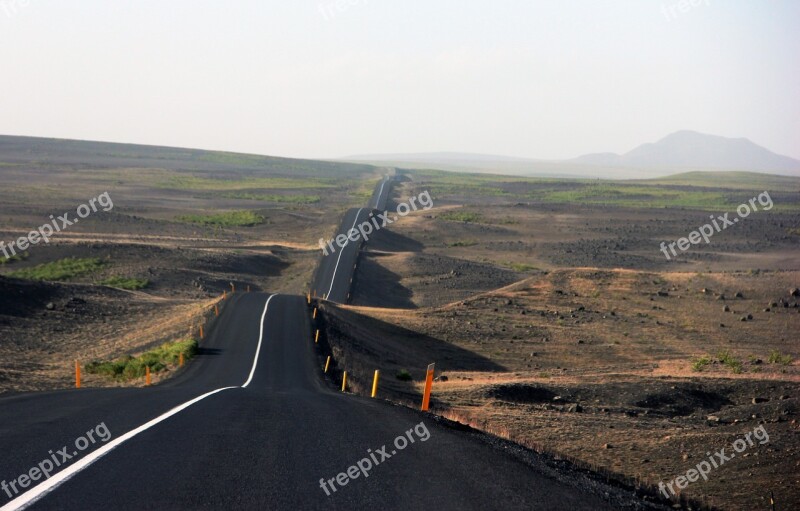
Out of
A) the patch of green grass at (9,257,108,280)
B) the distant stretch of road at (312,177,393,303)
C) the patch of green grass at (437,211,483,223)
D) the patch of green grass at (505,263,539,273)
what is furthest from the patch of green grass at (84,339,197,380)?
the patch of green grass at (437,211,483,223)

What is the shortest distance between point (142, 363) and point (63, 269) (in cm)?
3650

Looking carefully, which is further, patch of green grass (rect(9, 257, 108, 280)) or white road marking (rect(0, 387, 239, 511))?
patch of green grass (rect(9, 257, 108, 280))

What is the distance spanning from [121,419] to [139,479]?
3.90 m

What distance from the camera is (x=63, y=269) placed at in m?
60.5

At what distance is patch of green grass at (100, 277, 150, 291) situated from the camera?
55.7 meters

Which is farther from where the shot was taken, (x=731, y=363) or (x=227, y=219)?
(x=227, y=219)

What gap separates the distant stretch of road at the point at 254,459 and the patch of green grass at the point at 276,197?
128232mm

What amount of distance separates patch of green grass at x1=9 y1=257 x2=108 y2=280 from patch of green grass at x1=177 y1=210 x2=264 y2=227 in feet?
119

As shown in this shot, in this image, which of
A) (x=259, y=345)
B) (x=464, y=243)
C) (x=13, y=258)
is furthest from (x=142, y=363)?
(x=464, y=243)

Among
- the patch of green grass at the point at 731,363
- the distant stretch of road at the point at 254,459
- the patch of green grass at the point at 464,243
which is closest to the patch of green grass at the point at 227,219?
the patch of green grass at the point at 464,243

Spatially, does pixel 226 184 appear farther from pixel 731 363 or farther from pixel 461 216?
pixel 731 363

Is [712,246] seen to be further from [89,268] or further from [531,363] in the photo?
[89,268]

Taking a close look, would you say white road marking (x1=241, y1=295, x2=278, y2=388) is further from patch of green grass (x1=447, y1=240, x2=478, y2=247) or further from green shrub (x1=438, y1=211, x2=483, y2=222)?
green shrub (x1=438, y1=211, x2=483, y2=222)

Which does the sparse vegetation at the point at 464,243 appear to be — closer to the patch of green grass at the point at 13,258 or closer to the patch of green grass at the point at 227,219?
the patch of green grass at the point at 227,219
